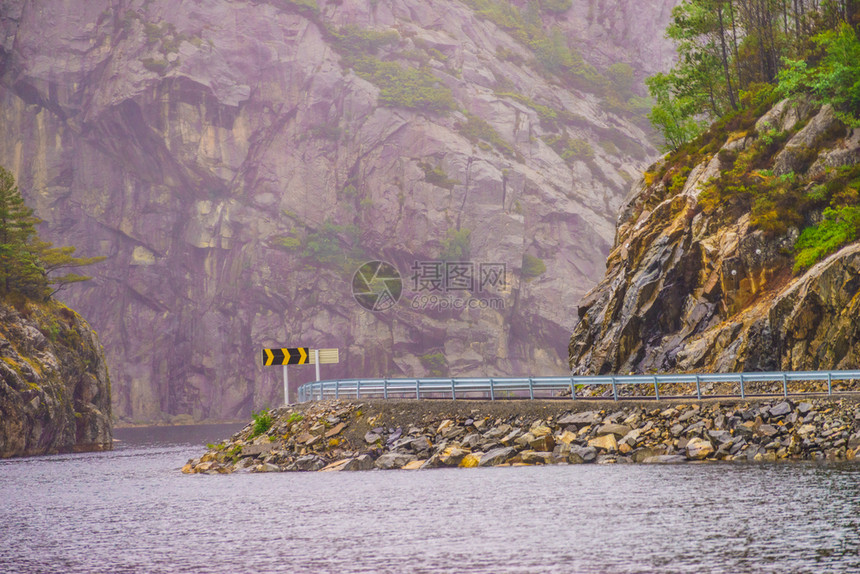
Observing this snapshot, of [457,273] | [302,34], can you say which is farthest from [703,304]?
[302,34]

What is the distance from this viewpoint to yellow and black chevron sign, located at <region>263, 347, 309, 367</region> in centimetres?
4769

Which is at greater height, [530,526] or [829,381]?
[829,381]

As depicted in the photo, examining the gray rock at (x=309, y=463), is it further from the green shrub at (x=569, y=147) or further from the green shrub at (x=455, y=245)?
the green shrub at (x=569, y=147)

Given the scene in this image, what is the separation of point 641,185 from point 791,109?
46.8 feet

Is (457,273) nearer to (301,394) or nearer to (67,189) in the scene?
(67,189)

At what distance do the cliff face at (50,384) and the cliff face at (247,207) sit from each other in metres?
52.3

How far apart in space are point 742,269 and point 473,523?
2610 centimetres

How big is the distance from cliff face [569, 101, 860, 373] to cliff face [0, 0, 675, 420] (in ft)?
295

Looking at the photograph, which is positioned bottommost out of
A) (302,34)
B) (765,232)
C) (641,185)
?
(765,232)

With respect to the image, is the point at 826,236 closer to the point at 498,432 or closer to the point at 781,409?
the point at 781,409

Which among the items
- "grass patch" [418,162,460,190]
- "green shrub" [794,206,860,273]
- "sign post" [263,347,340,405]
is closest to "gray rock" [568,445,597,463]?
"green shrub" [794,206,860,273]

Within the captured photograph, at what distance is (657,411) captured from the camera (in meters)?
34.7

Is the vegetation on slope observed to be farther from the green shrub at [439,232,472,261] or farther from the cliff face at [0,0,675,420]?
the cliff face at [0,0,675,420]

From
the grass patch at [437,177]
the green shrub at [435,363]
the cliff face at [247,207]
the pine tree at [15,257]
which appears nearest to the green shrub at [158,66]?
the cliff face at [247,207]
